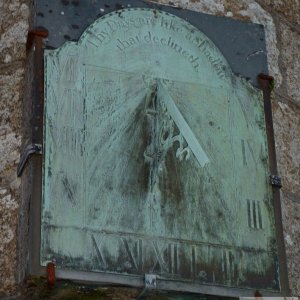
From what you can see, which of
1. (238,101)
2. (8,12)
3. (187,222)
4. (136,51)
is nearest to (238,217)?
(187,222)

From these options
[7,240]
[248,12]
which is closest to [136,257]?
[7,240]

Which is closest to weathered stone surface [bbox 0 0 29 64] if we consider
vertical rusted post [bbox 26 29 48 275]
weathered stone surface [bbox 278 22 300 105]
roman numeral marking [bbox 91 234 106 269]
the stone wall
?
the stone wall

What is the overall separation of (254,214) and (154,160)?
1.30 feet

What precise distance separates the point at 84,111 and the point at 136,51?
1.06 ft

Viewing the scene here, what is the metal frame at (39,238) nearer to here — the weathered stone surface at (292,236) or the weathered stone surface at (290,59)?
the weathered stone surface at (292,236)

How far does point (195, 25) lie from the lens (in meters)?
3.62

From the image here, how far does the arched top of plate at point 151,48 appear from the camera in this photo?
11.1ft

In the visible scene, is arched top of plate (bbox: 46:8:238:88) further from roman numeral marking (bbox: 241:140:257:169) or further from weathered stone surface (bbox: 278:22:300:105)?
weathered stone surface (bbox: 278:22:300:105)

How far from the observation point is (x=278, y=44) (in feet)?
12.9

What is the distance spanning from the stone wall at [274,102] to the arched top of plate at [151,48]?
0.17 meters

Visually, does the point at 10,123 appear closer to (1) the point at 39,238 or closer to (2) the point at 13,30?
(2) the point at 13,30

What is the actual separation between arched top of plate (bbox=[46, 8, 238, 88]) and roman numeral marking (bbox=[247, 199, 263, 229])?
1.43 feet

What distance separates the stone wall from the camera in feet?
10.6

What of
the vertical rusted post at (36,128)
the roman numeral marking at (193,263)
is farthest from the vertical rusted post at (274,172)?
the vertical rusted post at (36,128)
